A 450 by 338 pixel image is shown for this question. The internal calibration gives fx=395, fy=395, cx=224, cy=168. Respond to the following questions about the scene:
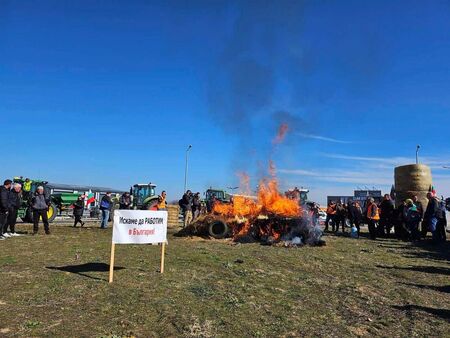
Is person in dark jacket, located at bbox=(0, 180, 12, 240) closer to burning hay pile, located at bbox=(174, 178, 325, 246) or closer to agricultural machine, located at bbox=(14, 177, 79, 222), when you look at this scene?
agricultural machine, located at bbox=(14, 177, 79, 222)

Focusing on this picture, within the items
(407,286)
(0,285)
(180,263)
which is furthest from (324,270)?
(0,285)

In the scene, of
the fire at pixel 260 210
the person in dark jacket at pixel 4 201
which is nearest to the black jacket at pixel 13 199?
the person in dark jacket at pixel 4 201

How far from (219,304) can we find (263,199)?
420 inches

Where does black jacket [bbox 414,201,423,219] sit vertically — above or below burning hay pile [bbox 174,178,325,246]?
above

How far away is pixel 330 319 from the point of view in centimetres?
577

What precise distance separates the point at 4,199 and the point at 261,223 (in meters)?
8.92

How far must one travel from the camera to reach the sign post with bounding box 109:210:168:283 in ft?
24.3

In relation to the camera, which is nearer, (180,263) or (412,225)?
(180,263)

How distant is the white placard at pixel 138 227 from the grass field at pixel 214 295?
70 cm

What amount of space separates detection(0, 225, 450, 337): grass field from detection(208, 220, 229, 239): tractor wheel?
4.26 m

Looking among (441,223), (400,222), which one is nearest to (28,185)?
(400,222)

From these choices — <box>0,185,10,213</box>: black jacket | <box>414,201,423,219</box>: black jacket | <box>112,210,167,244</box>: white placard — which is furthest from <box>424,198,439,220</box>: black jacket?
<box>0,185,10,213</box>: black jacket

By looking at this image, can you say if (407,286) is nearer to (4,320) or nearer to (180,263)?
(180,263)

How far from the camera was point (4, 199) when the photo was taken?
12453mm
